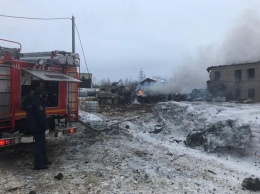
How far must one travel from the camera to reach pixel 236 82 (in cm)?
3734

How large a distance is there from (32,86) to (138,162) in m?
3.17

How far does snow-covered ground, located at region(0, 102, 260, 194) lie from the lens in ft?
18.9

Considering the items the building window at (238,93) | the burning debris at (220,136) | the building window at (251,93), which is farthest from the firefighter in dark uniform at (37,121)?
the building window at (238,93)

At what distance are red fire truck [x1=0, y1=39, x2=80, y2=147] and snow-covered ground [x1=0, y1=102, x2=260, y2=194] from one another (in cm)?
85

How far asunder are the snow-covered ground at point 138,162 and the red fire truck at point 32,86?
2.79ft

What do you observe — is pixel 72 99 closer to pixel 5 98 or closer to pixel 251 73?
pixel 5 98

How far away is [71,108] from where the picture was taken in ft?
28.0

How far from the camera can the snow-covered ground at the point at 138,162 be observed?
5.76m

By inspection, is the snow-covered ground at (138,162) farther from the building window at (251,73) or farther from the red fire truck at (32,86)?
the building window at (251,73)

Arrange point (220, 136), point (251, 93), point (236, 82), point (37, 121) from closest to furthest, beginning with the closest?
point (37, 121), point (220, 136), point (251, 93), point (236, 82)

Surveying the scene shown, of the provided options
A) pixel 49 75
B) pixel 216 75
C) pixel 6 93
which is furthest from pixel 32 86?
pixel 216 75

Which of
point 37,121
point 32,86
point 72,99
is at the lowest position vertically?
point 37,121

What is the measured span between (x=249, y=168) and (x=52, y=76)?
17.7 feet

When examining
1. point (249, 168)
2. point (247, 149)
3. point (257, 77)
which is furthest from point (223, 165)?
point (257, 77)
